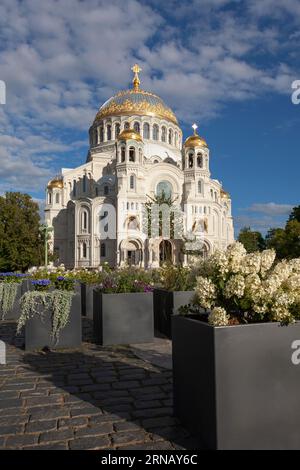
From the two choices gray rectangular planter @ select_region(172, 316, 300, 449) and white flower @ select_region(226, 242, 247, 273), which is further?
white flower @ select_region(226, 242, 247, 273)

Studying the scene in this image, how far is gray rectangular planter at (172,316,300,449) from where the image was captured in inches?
127

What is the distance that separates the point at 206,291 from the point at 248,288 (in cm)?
40

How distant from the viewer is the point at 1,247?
35281 millimetres

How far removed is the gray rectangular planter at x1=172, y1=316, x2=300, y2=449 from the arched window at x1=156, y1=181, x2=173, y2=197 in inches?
2033

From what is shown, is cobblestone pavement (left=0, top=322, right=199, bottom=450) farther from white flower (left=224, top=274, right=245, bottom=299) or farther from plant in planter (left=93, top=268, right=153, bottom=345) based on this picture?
white flower (left=224, top=274, right=245, bottom=299)

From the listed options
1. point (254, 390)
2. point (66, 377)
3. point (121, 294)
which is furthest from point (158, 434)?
point (121, 294)

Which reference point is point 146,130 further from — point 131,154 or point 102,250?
point 102,250

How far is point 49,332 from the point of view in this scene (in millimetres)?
7531

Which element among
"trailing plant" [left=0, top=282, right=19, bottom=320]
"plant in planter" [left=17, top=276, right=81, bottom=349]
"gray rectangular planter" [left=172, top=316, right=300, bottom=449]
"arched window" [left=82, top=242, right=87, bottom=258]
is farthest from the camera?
"arched window" [left=82, top=242, right=87, bottom=258]

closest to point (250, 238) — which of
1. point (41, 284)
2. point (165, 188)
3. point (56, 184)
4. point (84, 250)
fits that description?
point (165, 188)

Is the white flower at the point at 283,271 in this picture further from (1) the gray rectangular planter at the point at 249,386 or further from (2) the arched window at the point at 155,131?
(2) the arched window at the point at 155,131

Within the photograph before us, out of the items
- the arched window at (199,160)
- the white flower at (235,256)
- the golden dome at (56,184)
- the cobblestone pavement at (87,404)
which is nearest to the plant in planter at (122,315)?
the cobblestone pavement at (87,404)

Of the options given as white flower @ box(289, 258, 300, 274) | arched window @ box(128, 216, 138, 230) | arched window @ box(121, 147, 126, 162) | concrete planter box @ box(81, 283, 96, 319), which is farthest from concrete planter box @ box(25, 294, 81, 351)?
arched window @ box(121, 147, 126, 162)

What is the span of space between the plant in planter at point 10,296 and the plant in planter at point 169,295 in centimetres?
438
